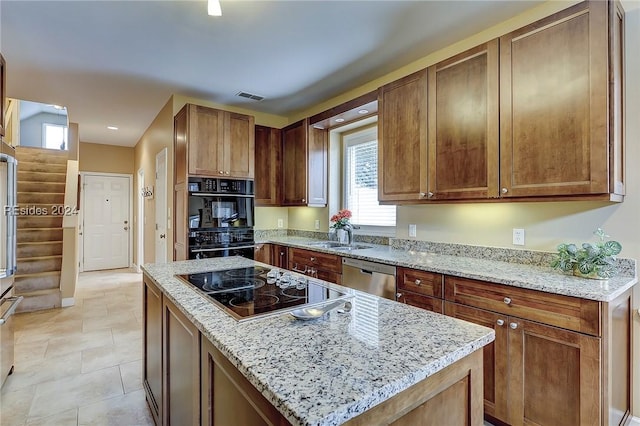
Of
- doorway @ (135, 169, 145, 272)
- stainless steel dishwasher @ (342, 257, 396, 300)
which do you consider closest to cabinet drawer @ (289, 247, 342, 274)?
stainless steel dishwasher @ (342, 257, 396, 300)

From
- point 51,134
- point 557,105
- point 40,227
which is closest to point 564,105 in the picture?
point 557,105

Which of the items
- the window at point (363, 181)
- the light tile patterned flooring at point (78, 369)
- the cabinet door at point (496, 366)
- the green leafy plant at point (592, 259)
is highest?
the window at point (363, 181)

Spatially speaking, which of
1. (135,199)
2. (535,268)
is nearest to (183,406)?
(535,268)

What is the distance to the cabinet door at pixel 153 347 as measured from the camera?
177 cm

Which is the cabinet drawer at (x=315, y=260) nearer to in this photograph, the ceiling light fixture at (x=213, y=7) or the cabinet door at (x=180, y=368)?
the cabinet door at (x=180, y=368)

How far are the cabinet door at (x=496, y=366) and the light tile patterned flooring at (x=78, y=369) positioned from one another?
205 cm

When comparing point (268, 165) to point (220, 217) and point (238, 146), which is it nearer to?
point (238, 146)

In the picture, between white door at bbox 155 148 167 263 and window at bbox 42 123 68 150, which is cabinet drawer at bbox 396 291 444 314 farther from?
window at bbox 42 123 68 150

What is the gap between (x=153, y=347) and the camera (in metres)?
1.94

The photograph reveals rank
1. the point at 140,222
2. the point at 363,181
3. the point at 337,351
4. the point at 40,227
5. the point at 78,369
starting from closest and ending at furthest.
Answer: the point at 337,351 → the point at 78,369 → the point at 363,181 → the point at 40,227 → the point at 140,222

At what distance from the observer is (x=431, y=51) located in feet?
9.46

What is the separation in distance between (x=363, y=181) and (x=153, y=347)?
2.77 metres

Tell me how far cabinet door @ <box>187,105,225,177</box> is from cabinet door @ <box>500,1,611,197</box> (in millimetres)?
2755

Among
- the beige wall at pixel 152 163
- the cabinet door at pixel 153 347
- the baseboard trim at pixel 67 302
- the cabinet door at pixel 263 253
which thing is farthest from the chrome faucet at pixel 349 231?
the baseboard trim at pixel 67 302
